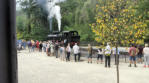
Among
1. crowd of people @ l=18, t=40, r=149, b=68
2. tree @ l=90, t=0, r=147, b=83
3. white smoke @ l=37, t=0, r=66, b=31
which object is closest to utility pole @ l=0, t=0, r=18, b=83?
crowd of people @ l=18, t=40, r=149, b=68

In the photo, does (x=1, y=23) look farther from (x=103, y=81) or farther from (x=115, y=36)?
(x=103, y=81)

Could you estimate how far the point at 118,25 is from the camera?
6559 millimetres

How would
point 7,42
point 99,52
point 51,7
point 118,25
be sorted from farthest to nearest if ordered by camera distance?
point 51,7
point 99,52
point 118,25
point 7,42

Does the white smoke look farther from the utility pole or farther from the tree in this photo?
the utility pole

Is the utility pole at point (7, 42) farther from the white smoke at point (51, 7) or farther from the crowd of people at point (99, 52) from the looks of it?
the white smoke at point (51, 7)

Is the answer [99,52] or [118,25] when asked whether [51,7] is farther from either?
[118,25]

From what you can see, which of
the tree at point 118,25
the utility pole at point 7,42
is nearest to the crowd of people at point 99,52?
the tree at point 118,25

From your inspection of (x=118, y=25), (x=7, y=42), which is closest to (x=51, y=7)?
(x=118, y=25)

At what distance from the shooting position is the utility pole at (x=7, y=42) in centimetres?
65

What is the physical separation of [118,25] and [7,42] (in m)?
6.20

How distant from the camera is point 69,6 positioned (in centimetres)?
4356

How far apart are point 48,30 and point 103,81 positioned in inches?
1227

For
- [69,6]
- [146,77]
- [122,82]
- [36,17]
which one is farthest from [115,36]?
[69,6]

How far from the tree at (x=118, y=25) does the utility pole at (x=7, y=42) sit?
19.9 ft
